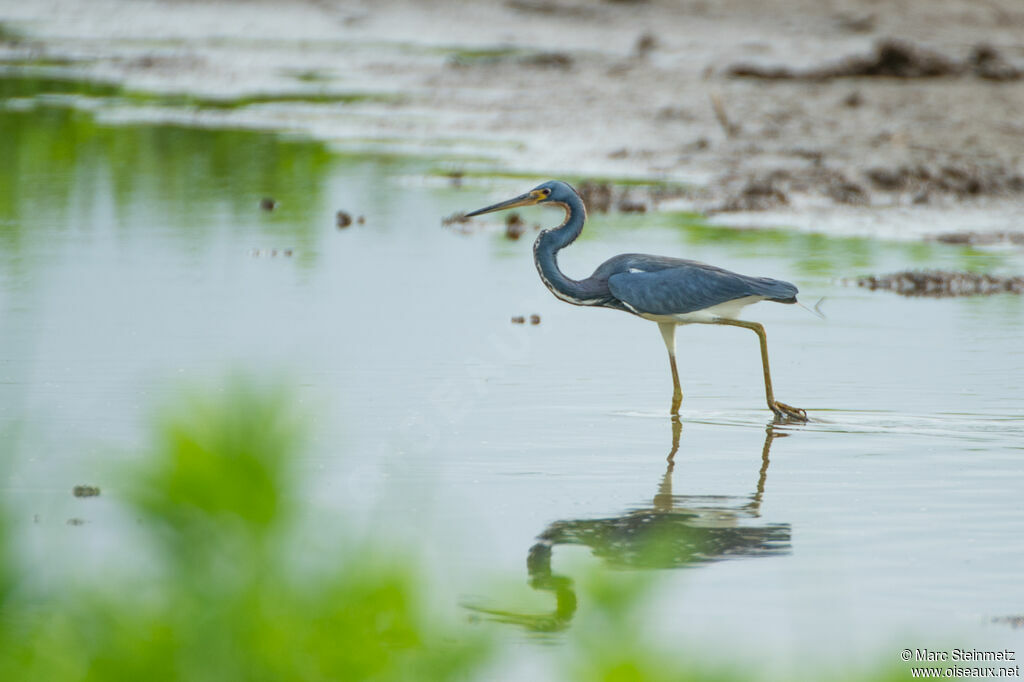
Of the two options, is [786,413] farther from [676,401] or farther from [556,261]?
[556,261]

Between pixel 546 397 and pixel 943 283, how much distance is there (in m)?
3.85

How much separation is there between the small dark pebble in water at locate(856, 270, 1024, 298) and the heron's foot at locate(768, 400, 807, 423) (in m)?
3.30

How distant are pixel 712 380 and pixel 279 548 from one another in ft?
21.8

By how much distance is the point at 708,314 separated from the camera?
809 centimetres

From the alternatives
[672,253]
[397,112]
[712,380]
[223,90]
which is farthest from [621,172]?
[223,90]

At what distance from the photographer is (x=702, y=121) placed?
707 inches

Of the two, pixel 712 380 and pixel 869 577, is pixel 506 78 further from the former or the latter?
pixel 869 577

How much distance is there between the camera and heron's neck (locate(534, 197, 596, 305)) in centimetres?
817

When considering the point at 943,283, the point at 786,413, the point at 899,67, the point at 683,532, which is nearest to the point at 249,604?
the point at 683,532

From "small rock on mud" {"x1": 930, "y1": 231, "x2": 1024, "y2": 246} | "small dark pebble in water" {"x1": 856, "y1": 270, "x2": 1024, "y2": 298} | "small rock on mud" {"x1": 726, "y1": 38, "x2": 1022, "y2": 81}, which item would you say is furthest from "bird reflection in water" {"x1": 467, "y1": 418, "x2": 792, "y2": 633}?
"small rock on mud" {"x1": 726, "y1": 38, "x2": 1022, "y2": 81}

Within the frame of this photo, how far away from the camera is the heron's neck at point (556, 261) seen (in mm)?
8172

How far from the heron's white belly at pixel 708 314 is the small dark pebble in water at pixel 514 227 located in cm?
513

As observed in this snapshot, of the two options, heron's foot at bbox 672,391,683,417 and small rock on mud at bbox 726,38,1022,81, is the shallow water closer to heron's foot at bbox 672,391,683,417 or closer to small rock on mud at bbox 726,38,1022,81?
heron's foot at bbox 672,391,683,417

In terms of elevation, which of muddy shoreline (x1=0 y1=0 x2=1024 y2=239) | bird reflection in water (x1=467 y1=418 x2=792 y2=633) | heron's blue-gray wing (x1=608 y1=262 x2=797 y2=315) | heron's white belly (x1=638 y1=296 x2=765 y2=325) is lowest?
bird reflection in water (x1=467 y1=418 x2=792 y2=633)
